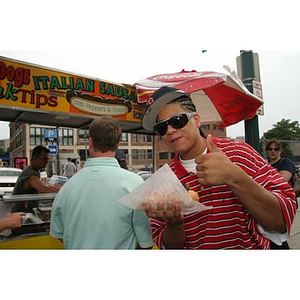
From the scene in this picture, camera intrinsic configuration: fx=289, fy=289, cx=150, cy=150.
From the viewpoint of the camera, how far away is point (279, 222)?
4.49ft

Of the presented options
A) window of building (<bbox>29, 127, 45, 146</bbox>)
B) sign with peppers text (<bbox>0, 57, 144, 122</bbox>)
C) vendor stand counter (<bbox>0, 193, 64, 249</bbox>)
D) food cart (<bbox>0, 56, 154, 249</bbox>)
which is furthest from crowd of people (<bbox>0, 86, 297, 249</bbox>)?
window of building (<bbox>29, 127, 45, 146</bbox>)

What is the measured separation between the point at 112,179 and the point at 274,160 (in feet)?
11.0

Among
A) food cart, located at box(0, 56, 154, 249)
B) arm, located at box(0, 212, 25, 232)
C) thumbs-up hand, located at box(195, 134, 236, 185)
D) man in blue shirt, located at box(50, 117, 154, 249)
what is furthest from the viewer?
food cart, located at box(0, 56, 154, 249)

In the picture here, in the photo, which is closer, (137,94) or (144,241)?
(144,241)

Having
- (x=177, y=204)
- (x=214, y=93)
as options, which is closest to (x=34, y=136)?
(x=214, y=93)

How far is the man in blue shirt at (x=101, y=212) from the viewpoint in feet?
6.08

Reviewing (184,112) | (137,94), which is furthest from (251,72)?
(184,112)

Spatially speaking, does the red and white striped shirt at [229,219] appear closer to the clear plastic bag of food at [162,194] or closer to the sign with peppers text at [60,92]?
the clear plastic bag of food at [162,194]

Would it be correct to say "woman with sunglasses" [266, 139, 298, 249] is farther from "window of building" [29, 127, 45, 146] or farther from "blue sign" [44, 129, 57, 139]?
"window of building" [29, 127, 45, 146]

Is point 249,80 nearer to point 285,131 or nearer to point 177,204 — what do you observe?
point 177,204

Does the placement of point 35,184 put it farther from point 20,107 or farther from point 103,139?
point 103,139

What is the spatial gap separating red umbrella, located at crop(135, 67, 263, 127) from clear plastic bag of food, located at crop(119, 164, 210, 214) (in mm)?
2501

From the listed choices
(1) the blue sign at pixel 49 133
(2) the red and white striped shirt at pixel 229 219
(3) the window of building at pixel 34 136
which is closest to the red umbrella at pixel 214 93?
(2) the red and white striped shirt at pixel 229 219

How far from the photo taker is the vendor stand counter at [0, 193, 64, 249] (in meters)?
2.98
